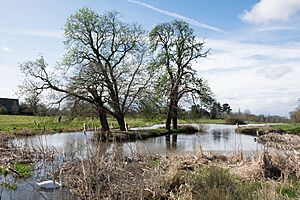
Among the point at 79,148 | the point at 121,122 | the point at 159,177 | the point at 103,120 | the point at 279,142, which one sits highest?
the point at 103,120

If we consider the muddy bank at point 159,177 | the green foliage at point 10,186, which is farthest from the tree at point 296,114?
the green foliage at point 10,186

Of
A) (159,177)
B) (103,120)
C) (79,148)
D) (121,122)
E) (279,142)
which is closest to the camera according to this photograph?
(159,177)

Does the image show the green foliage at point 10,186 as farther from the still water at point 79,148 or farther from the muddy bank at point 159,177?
the muddy bank at point 159,177

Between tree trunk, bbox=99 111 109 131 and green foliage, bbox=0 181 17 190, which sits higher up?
tree trunk, bbox=99 111 109 131

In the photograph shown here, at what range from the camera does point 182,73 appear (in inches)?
1314

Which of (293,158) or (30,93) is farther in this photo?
(30,93)

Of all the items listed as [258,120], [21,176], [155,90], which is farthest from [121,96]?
[258,120]

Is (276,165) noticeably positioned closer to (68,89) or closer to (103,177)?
(103,177)

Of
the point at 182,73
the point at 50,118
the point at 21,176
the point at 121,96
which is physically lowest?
the point at 21,176

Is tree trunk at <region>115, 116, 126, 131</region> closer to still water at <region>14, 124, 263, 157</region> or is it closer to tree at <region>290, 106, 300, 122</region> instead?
still water at <region>14, 124, 263, 157</region>

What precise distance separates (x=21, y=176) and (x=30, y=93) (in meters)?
17.3

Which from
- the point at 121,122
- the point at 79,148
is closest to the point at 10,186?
the point at 79,148

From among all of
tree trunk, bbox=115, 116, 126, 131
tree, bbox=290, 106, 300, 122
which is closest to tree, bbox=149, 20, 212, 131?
tree trunk, bbox=115, 116, 126, 131

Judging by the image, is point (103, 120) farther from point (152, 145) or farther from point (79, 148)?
point (79, 148)
